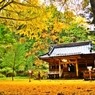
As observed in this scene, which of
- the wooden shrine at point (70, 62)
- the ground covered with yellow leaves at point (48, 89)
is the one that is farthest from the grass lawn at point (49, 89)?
the wooden shrine at point (70, 62)

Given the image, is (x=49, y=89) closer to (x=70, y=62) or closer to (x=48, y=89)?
(x=48, y=89)

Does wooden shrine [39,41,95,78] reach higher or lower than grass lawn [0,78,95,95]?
higher

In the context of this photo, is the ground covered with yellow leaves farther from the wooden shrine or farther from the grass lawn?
the wooden shrine

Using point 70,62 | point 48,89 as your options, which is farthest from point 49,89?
point 70,62

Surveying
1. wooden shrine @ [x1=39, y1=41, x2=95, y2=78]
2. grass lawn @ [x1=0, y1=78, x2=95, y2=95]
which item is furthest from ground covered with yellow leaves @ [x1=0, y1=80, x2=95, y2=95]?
wooden shrine @ [x1=39, y1=41, x2=95, y2=78]

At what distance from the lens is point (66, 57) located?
2239cm

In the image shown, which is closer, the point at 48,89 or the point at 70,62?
the point at 48,89

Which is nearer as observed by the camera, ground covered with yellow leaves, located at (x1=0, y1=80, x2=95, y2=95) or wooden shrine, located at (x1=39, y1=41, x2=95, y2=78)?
ground covered with yellow leaves, located at (x1=0, y1=80, x2=95, y2=95)

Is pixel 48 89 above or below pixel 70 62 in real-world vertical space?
below

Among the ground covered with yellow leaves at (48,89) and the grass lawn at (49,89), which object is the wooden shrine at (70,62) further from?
the ground covered with yellow leaves at (48,89)

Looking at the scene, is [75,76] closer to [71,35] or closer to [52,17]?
[71,35]

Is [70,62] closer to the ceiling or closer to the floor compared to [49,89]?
closer to the ceiling

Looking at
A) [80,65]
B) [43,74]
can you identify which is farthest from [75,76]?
[43,74]

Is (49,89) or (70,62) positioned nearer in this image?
(49,89)
